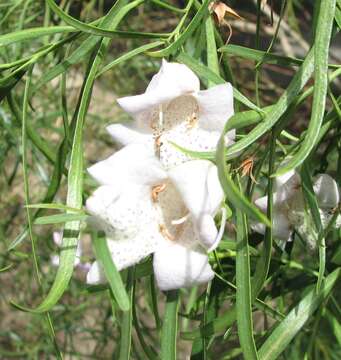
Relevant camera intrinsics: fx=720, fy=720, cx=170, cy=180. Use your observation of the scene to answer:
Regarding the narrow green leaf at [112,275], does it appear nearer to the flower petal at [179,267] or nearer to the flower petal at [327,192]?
the flower petal at [179,267]

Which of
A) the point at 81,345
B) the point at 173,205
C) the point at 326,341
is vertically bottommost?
the point at 81,345

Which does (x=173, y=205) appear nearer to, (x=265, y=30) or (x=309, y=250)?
(x=309, y=250)

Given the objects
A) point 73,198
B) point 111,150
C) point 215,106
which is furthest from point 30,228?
point 111,150

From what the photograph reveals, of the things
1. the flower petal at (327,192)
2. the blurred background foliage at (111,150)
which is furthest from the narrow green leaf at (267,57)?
the flower petal at (327,192)

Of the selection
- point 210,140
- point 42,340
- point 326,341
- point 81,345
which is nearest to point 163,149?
point 210,140

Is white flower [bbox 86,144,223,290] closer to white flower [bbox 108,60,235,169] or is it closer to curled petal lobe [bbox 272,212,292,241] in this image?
white flower [bbox 108,60,235,169]

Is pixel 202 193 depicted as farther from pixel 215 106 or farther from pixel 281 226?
pixel 281 226

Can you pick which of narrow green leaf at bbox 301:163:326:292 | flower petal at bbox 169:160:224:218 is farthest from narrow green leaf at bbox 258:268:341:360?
flower petal at bbox 169:160:224:218
